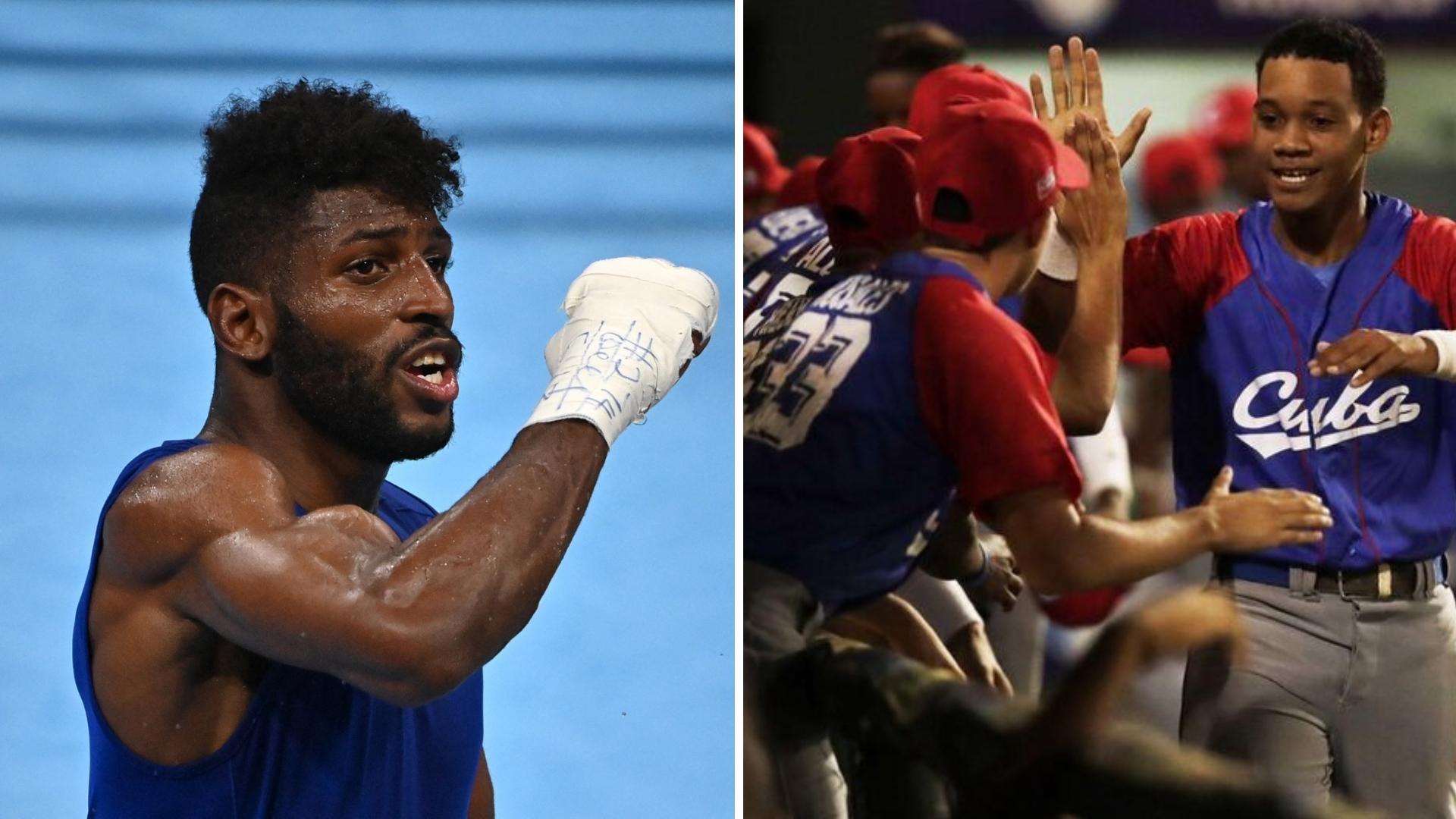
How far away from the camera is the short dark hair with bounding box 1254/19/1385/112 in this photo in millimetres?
2326

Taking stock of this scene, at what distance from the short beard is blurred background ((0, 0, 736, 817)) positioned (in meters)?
0.33

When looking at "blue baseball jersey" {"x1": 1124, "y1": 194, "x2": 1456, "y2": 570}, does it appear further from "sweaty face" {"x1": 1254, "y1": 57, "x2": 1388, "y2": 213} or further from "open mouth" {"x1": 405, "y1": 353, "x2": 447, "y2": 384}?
"open mouth" {"x1": 405, "y1": 353, "x2": 447, "y2": 384}

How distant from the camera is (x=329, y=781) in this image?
7.82 ft

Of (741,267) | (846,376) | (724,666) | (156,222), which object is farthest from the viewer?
(156,222)

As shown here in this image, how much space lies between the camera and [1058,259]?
7.95 feet

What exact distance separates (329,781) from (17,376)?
125cm

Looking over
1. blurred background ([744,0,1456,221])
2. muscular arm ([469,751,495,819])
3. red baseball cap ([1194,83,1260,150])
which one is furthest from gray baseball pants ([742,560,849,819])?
red baseball cap ([1194,83,1260,150])

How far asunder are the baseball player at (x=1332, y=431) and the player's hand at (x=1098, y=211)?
0.10m

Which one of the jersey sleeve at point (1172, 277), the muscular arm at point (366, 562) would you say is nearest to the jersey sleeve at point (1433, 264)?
the jersey sleeve at point (1172, 277)

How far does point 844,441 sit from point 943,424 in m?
0.15

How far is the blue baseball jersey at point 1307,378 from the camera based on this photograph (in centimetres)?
233

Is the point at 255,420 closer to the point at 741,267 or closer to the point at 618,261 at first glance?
the point at 618,261

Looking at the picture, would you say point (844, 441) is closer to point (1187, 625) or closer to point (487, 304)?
point (1187, 625)

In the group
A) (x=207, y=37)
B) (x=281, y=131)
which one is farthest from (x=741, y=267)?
(x=207, y=37)
